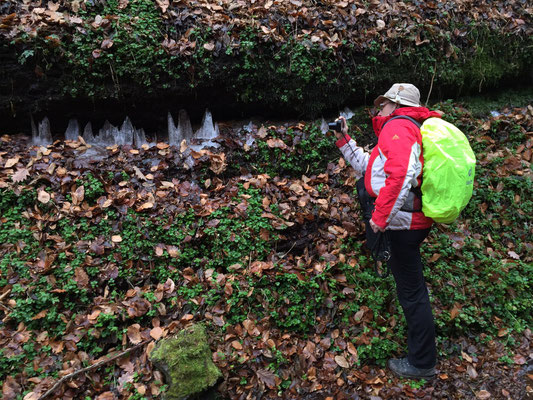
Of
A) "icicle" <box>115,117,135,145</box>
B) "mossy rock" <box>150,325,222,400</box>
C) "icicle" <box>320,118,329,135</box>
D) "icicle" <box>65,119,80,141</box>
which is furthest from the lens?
"icicle" <box>320,118,329,135</box>

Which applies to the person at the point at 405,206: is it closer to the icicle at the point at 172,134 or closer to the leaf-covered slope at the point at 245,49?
the leaf-covered slope at the point at 245,49

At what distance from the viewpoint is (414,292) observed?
3.27m

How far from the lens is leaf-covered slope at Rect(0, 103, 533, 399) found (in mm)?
3430

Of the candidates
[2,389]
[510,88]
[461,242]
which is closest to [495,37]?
[510,88]

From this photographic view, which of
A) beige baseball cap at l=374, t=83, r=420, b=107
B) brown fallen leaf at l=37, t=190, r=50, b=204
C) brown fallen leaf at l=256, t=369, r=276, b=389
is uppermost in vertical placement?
beige baseball cap at l=374, t=83, r=420, b=107

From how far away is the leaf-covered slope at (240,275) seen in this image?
343 centimetres

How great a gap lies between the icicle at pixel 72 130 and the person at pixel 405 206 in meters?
4.21

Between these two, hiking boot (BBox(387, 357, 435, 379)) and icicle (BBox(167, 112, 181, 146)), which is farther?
icicle (BBox(167, 112, 181, 146))

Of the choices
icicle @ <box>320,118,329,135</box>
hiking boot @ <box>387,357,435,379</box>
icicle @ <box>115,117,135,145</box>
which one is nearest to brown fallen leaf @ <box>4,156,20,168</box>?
icicle @ <box>115,117,135,145</box>

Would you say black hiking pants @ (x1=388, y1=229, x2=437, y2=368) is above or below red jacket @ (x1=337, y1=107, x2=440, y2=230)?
below

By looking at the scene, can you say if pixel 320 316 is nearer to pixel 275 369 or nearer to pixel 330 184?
pixel 275 369

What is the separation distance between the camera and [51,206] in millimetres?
4242

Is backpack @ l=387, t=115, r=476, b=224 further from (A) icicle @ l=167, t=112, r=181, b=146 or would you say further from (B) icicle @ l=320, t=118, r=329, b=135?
(A) icicle @ l=167, t=112, r=181, b=146

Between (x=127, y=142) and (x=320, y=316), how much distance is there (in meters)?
3.69
